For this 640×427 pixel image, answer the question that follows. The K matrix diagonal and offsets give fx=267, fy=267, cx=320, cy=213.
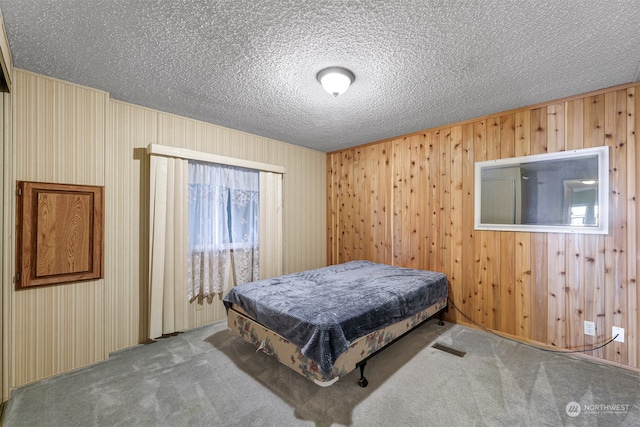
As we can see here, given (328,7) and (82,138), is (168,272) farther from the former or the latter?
(328,7)

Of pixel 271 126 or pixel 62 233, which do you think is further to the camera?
pixel 271 126

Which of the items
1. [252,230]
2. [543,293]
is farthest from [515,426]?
[252,230]

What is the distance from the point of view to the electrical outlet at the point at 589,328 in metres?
2.46

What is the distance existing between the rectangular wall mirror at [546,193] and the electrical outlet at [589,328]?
85 centimetres

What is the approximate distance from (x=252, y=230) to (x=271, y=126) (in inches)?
55.7

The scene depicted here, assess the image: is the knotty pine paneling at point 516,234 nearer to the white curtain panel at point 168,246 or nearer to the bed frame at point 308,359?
the bed frame at point 308,359

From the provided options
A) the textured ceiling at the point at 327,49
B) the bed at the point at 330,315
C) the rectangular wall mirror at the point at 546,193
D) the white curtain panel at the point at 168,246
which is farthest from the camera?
the white curtain panel at the point at 168,246

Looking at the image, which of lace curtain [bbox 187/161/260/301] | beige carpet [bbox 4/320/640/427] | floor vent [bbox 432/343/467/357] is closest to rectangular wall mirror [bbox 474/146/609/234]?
beige carpet [bbox 4/320/640/427]

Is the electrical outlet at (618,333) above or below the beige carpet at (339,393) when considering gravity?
above

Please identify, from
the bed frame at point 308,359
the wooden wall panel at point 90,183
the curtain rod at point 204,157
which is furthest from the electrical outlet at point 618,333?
the wooden wall panel at point 90,183

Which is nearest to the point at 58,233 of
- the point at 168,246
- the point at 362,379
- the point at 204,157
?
the point at 168,246

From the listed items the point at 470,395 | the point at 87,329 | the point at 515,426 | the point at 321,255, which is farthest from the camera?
the point at 321,255

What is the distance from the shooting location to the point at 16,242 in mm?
2076

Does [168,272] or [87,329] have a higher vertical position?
[168,272]
